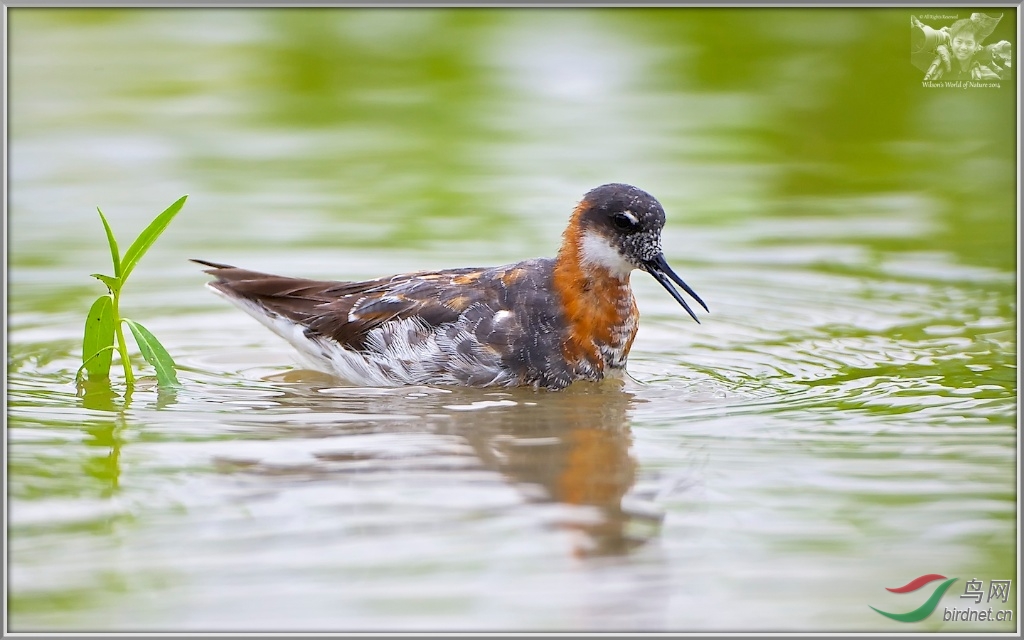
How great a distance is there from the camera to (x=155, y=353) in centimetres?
785

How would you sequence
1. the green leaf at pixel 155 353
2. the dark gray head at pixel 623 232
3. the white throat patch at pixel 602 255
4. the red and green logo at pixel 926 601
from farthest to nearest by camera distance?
the white throat patch at pixel 602 255, the dark gray head at pixel 623 232, the green leaf at pixel 155 353, the red and green logo at pixel 926 601

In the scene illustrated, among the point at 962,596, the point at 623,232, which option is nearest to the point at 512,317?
the point at 623,232

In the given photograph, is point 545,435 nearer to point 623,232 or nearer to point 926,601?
point 623,232

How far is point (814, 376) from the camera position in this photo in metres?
8.45

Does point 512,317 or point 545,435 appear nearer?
point 545,435

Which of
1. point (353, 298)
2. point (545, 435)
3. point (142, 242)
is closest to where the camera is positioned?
point (545, 435)

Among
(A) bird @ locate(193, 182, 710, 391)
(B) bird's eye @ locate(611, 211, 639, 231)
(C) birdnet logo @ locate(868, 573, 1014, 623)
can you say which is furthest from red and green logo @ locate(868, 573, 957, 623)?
(B) bird's eye @ locate(611, 211, 639, 231)

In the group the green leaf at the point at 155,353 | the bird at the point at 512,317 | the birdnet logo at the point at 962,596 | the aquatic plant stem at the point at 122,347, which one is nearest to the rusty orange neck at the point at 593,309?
the bird at the point at 512,317

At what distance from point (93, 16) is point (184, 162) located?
19.6 ft

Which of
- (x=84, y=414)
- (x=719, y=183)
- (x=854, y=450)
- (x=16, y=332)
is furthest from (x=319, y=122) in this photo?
(x=854, y=450)

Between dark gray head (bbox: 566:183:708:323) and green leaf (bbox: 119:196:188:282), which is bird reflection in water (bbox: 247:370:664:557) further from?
green leaf (bbox: 119:196:188:282)

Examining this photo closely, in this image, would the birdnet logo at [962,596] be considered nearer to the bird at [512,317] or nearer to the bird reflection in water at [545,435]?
the bird reflection in water at [545,435]

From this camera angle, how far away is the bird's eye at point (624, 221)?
8.48 metres

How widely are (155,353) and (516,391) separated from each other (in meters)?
2.30
